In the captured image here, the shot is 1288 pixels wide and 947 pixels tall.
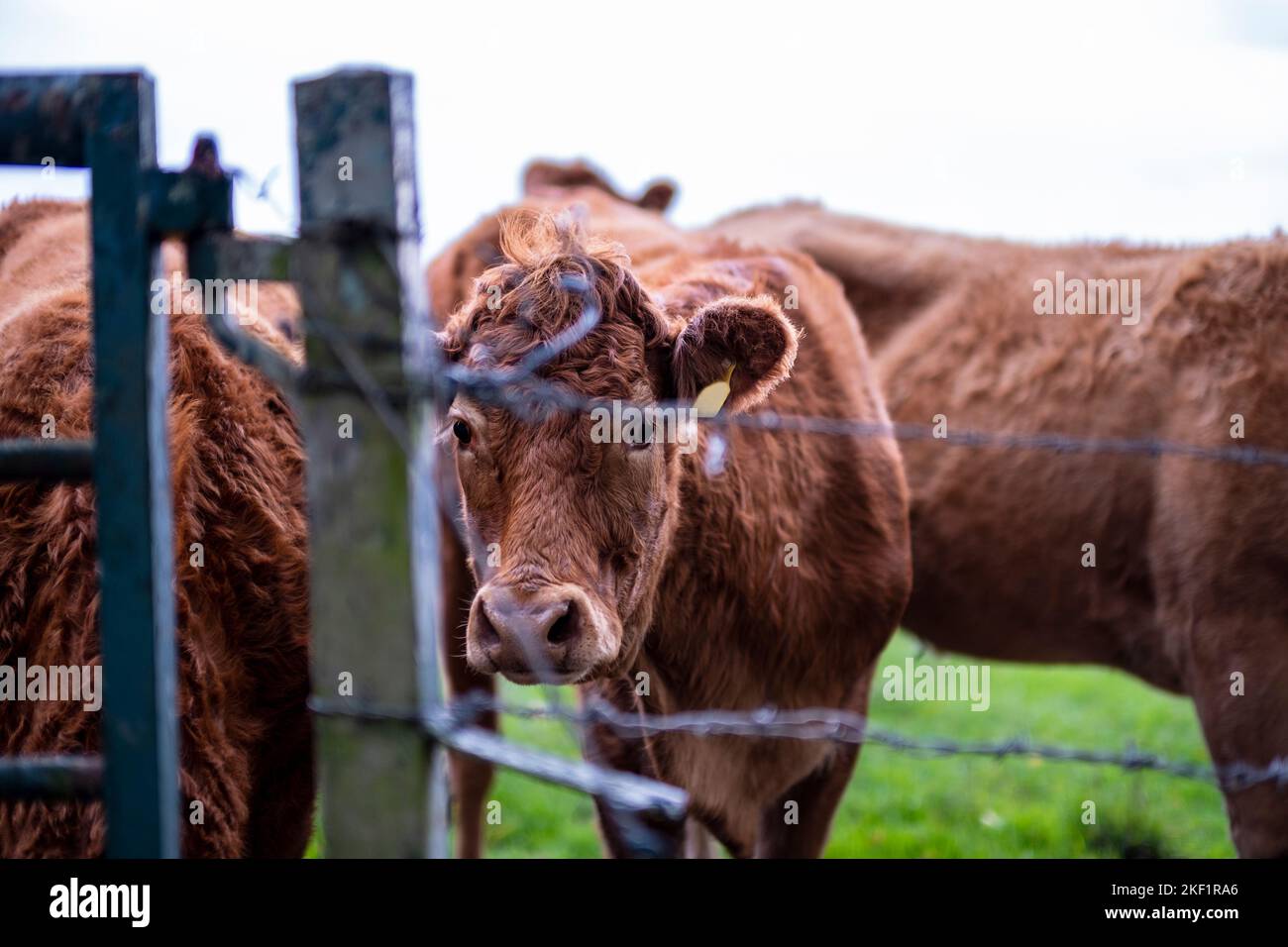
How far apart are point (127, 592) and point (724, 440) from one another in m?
2.02

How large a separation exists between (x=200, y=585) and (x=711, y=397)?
1.26 meters

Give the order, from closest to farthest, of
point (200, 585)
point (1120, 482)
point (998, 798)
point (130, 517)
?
point (130, 517), point (200, 585), point (1120, 482), point (998, 798)

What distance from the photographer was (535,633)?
246 centimetres

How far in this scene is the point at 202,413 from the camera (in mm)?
2891

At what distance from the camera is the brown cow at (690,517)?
2691 mm

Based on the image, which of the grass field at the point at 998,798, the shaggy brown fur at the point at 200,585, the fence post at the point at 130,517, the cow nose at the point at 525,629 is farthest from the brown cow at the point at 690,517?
the grass field at the point at 998,798

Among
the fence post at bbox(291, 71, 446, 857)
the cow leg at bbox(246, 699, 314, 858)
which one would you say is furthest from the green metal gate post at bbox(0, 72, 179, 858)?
the cow leg at bbox(246, 699, 314, 858)

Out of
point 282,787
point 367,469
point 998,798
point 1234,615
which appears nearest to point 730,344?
point 282,787

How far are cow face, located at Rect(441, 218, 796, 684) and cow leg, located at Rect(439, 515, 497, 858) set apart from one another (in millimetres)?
1791

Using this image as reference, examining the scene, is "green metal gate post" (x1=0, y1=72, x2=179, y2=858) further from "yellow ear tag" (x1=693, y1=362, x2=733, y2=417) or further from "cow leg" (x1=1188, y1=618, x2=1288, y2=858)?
"cow leg" (x1=1188, y1=618, x2=1288, y2=858)

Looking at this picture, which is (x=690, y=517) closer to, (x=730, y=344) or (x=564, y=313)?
(x=730, y=344)

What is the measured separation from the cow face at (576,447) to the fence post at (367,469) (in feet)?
2.67

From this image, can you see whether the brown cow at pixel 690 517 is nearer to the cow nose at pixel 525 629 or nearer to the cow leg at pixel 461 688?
the cow nose at pixel 525 629

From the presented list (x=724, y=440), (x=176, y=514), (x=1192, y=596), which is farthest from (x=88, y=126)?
(x=1192, y=596)
